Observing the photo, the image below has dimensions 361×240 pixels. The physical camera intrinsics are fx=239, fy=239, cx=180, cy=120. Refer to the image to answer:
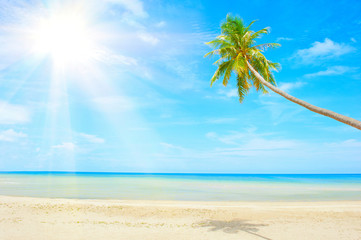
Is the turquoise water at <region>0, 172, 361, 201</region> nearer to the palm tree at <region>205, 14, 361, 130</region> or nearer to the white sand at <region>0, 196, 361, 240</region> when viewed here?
the white sand at <region>0, 196, 361, 240</region>

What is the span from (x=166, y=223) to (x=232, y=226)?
9.19 ft

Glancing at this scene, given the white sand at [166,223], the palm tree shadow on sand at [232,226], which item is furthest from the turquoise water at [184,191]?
the palm tree shadow on sand at [232,226]

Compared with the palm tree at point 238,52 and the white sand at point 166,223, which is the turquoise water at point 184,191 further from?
the palm tree at point 238,52

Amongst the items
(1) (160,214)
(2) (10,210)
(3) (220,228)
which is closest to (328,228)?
(3) (220,228)

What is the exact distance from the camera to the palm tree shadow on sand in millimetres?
9141

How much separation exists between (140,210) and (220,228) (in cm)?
538

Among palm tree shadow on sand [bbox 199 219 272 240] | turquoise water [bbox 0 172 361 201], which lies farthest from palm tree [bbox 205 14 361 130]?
turquoise water [bbox 0 172 361 201]

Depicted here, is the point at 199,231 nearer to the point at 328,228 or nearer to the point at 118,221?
the point at 118,221

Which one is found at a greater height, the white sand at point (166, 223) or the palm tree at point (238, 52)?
the palm tree at point (238, 52)

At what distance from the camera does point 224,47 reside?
40.9 feet

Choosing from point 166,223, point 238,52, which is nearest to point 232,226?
point 166,223

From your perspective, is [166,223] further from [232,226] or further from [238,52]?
[238,52]

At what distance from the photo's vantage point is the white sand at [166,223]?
27.6 ft

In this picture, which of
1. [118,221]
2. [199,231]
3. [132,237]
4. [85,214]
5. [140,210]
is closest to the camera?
[132,237]
